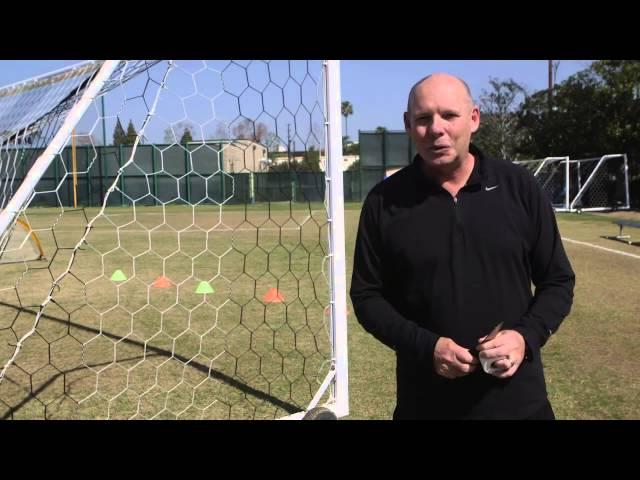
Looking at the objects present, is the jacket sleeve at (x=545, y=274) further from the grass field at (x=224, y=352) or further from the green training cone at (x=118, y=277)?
the green training cone at (x=118, y=277)

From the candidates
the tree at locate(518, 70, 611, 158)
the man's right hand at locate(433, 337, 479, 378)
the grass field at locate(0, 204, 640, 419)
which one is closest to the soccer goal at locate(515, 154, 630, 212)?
the tree at locate(518, 70, 611, 158)

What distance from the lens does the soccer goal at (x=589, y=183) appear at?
23.2 m

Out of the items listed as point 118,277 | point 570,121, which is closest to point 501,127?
point 570,121

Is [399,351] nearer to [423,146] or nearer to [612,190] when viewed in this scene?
[423,146]

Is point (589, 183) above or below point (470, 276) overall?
above

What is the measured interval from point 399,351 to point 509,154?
3161cm

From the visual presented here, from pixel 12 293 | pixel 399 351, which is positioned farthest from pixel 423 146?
pixel 12 293

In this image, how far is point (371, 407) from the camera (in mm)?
3725

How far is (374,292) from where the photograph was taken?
189 cm

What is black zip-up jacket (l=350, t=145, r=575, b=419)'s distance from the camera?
1.75 metres

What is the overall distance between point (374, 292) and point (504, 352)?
1.45 ft

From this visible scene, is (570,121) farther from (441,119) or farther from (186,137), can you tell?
(441,119)

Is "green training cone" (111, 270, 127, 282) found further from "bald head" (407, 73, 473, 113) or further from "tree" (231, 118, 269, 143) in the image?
"bald head" (407, 73, 473, 113)

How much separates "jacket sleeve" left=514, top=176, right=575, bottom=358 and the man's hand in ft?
0.27
